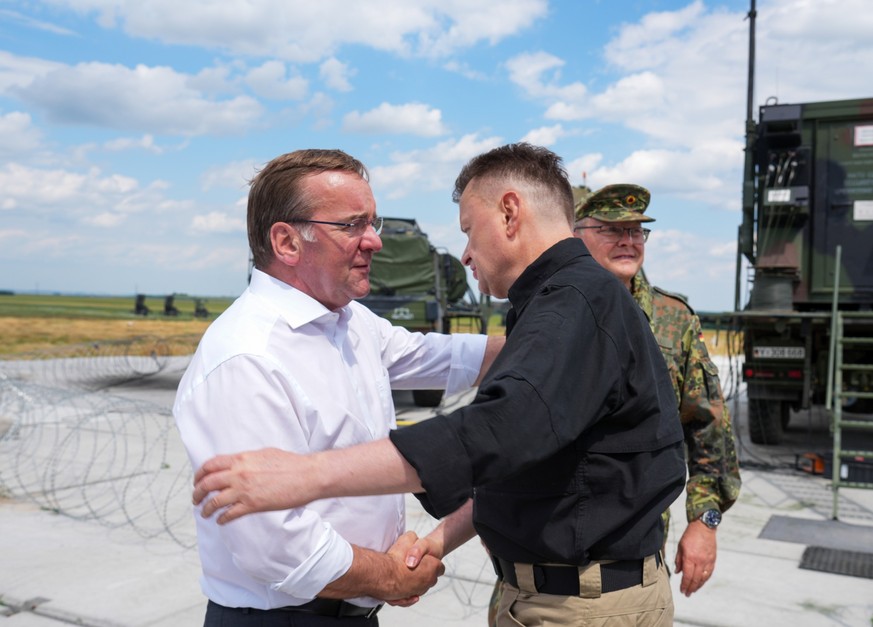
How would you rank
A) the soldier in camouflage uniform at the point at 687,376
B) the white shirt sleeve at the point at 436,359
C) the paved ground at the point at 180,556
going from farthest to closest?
1. the paved ground at the point at 180,556
2. the soldier in camouflage uniform at the point at 687,376
3. the white shirt sleeve at the point at 436,359

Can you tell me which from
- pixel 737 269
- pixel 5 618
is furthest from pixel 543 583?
pixel 737 269

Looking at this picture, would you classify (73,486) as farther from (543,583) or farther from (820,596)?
(543,583)

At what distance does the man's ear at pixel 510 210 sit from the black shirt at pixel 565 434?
0.37 ft

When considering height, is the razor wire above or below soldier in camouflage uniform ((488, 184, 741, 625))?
below

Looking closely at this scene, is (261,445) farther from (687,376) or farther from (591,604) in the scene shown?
(687,376)

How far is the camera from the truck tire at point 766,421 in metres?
9.32

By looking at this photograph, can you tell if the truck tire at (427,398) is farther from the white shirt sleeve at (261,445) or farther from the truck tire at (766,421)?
the white shirt sleeve at (261,445)

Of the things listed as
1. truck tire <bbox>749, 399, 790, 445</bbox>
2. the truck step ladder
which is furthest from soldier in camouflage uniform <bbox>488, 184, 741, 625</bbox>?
truck tire <bbox>749, 399, 790, 445</bbox>

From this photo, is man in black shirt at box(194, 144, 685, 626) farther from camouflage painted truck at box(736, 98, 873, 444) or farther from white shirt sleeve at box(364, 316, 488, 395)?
camouflage painted truck at box(736, 98, 873, 444)

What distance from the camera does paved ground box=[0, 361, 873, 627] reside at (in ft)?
14.8

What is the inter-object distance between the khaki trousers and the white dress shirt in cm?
36

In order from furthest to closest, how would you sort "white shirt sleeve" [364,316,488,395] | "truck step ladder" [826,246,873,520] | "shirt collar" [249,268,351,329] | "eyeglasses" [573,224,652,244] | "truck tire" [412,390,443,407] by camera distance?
"truck tire" [412,390,443,407] → "truck step ladder" [826,246,873,520] → "eyeglasses" [573,224,652,244] → "white shirt sleeve" [364,316,488,395] → "shirt collar" [249,268,351,329]

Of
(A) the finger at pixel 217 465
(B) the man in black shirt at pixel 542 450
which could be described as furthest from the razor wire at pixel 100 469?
(A) the finger at pixel 217 465

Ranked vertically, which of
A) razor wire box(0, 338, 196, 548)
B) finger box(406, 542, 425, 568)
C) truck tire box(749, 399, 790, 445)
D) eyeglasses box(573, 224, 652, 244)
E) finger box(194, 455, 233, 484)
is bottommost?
razor wire box(0, 338, 196, 548)
